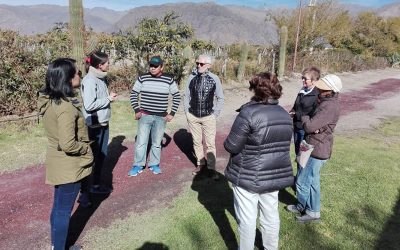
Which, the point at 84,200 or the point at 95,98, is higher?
the point at 95,98

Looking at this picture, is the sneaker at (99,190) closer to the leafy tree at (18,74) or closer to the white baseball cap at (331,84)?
the white baseball cap at (331,84)

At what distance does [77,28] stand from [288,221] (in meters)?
6.63

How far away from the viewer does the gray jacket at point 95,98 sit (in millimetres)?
4066

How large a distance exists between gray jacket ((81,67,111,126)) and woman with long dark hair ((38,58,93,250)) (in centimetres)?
110

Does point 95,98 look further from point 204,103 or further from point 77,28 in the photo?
point 77,28

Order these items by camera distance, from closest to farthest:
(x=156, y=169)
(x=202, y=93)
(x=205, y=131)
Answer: (x=202, y=93)
(x=205, y=131)
(x=156, y=169)

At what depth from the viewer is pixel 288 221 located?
403 centimetres

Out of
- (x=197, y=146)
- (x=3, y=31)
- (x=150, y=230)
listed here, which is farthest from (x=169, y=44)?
(x=150, y=230)

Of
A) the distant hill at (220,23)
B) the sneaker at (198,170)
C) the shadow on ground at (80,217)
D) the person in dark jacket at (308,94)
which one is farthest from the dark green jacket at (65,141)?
the distant hill at (220,23)

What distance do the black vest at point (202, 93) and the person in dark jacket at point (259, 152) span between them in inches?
81.1

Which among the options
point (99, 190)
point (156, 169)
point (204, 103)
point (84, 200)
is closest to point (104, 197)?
point (99, 190)

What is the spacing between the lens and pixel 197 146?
5344mm

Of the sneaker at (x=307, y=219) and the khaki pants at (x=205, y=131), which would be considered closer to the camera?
the sneaker at (x=307, y=219)

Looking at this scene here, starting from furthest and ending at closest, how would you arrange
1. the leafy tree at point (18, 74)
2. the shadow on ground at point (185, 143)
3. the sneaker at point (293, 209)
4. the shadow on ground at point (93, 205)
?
the leafy tree at point (18, 74) < the shadow on ground at point (185, 143) < the sneaker at point (293, 209) < the shadow on ground at point (93, 205)
